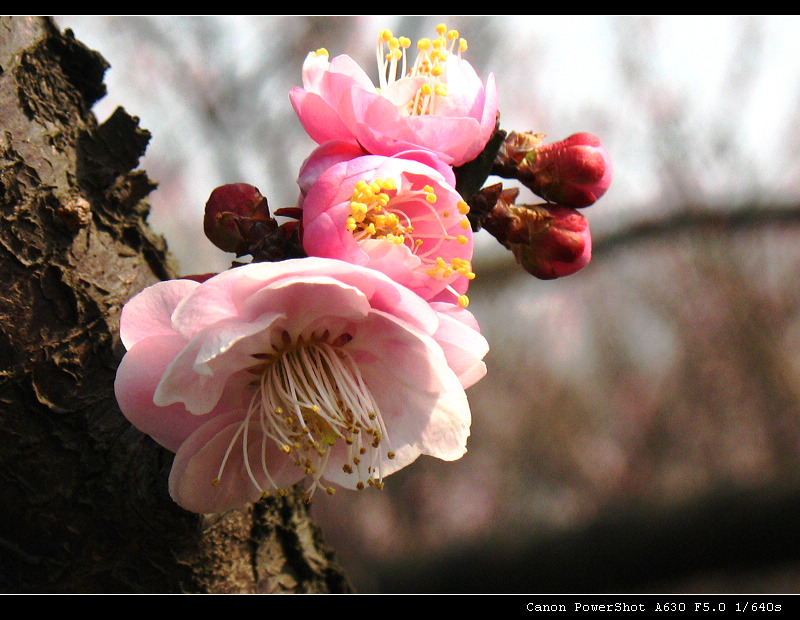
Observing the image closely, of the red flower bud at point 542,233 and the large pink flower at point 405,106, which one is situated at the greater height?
the large pink flower at point 405,106

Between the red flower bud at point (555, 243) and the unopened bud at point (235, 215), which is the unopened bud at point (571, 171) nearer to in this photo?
the red flower bud at point (555, 243)

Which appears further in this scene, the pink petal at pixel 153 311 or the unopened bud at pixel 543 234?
the unopened bud at pixel 543 234

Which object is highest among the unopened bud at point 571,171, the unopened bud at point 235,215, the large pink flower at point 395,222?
the unopened bud at point 571,171

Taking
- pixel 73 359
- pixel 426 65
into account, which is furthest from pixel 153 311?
pixel 426 65

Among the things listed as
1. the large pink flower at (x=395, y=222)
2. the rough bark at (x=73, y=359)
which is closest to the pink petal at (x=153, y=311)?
the large pink flower at (x=395, y=222)

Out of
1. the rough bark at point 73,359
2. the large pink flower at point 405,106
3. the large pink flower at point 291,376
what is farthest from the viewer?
the rough bark at point 73,359

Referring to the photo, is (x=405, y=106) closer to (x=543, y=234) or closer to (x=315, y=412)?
(x=543, y=234)

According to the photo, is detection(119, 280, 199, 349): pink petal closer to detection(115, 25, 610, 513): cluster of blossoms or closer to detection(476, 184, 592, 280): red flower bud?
detection(115, 25, 610, 513): cluster of blossoms

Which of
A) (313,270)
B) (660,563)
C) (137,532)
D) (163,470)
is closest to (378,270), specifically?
(313,270)

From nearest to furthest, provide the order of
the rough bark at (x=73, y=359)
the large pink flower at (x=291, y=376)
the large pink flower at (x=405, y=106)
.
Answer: the large pink flower at (x=291, y=376) → the large pink flower at (x=405, y=106) → the rough bark at (x=73, y=359)
